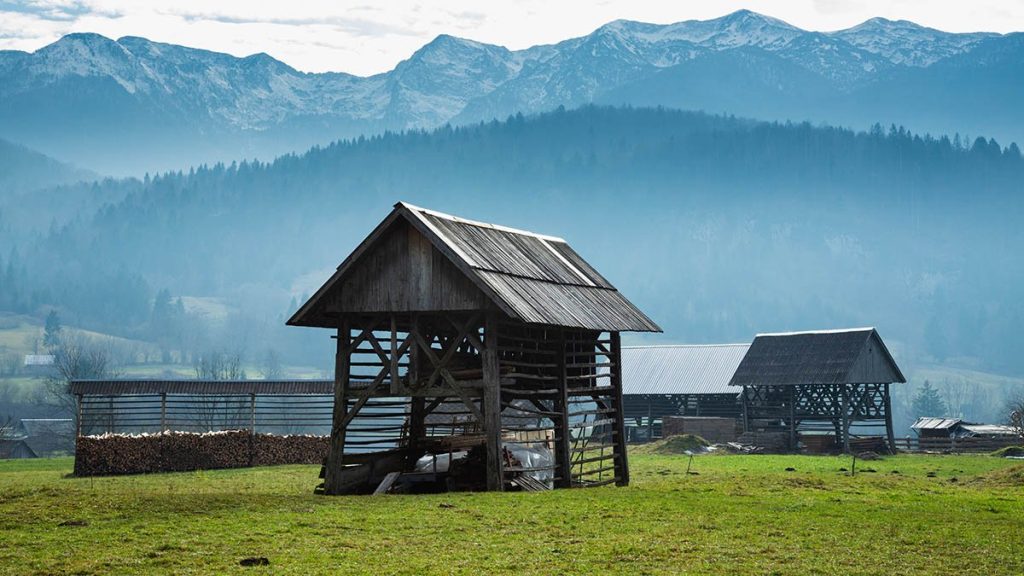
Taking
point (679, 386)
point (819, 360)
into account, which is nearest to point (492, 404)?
point (819, 360)

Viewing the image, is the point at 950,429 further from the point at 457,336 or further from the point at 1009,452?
the point at 457,336

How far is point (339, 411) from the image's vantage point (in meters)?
30.8

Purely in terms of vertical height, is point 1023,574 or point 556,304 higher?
point 556,304

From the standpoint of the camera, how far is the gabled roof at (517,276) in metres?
28.6

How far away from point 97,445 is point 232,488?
13.7 metres

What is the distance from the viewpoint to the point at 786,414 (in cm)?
7781

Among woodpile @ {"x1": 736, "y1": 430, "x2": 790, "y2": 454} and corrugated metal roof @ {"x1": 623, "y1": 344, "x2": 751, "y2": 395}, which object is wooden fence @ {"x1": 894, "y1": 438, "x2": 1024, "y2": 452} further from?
corrugated metal roof @ {"x1": 623, "y1": 344, "x2": 751, "y2": 395}

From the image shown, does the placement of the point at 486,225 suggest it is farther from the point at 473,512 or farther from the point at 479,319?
the point at 473,512

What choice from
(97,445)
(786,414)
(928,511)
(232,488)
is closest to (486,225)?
(232,488)

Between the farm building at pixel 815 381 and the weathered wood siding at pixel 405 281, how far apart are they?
47472mm

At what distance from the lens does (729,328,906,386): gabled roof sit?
74.2m

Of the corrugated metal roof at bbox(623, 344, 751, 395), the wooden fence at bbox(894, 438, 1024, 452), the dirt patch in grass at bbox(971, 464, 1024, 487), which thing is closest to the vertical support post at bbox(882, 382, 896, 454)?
the wooden fence at bbox(894, 438, 1024, 452)

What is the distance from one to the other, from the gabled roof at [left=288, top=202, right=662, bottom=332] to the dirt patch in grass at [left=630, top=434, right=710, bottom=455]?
35.3 metres

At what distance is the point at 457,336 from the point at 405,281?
1827 millimetres
